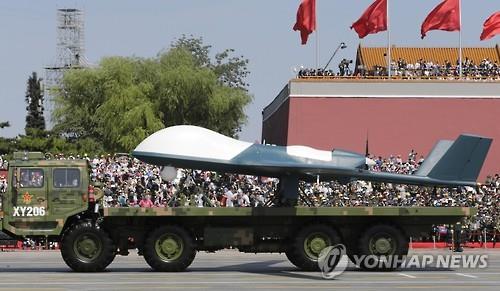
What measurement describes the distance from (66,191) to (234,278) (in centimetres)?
464

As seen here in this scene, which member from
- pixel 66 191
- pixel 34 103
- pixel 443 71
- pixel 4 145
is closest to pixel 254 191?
pixel 66 191

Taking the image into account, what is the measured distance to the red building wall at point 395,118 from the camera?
5600 centimetres

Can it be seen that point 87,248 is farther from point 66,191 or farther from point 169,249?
point 169,249

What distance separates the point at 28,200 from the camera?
80.5ft

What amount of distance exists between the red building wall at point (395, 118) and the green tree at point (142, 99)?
65.8 feet

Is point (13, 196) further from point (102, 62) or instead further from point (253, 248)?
point (102, 62)

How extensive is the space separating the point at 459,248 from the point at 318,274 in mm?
10460

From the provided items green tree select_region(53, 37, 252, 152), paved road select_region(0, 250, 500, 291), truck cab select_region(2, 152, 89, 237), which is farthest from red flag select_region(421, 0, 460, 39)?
truck cab select_region(2, 152, 89, 237)

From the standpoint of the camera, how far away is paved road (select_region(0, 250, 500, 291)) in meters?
20.9

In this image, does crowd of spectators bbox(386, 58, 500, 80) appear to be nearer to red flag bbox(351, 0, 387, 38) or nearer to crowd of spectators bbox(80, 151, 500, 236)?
red flag bbox(351, 0, 387, 38)

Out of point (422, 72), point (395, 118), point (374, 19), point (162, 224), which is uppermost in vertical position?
point (374, 19)

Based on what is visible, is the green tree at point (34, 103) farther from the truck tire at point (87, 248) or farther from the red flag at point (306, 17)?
the truck tire at point (87, 248)

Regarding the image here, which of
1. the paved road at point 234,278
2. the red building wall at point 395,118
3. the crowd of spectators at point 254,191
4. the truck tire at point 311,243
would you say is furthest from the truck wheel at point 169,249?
the red building wall at point 395,118

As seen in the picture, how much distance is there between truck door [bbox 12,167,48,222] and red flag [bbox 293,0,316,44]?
32.7 m
